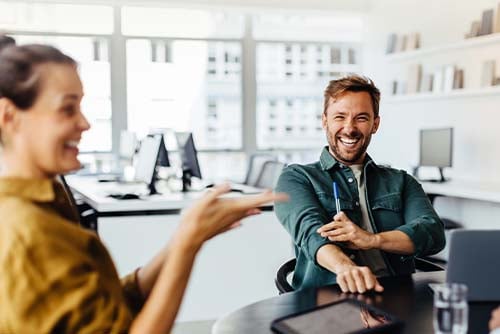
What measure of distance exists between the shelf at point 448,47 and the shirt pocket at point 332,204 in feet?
11.0

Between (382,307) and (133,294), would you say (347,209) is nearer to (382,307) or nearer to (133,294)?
(382,307)

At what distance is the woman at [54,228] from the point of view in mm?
842

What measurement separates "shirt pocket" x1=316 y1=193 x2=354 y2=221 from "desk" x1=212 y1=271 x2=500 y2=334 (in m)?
0.38

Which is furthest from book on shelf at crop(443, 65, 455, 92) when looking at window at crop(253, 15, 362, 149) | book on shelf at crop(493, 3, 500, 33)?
window at crop(253, 15, 362, 149)

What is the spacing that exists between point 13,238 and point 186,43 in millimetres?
6453

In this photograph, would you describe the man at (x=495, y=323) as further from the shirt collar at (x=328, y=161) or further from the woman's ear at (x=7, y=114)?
the woman's ear at (x=7, y=114)

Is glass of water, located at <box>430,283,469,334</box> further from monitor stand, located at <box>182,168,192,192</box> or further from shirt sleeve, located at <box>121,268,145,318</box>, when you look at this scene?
monitor stand, located at <box>182,168,192,192</box>

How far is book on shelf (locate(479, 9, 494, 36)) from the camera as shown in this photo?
4.81 meters

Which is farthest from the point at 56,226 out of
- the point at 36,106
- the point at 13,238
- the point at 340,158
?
the point at 340,158

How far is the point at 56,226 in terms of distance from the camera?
887 millimetres

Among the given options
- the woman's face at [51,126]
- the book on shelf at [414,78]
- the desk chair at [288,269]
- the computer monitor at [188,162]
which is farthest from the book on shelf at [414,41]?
the woman's face at [51,126]

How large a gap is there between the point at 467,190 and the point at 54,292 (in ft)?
13.4

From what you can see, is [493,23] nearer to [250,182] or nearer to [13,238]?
[250,182]

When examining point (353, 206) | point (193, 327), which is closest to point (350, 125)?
point (353, 206)
